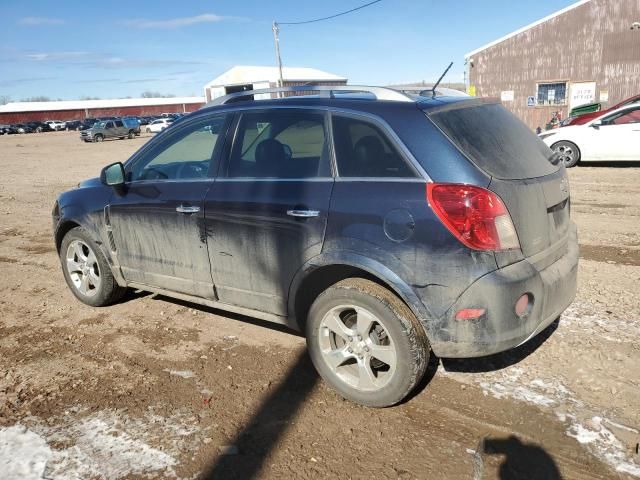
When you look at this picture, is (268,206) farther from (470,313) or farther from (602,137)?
(602,137)

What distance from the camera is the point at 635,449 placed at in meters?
2.77

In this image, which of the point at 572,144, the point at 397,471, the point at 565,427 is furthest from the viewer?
the point at 572,144

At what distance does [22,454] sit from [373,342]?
80.2 inches

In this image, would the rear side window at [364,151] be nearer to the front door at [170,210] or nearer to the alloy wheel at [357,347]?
the alloy wheel at [357,347]

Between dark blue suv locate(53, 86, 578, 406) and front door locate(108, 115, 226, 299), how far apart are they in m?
0.02

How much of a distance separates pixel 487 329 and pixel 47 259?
604 centimetres

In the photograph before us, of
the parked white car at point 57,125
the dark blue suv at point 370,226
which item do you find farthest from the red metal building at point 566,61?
the parked white car at point 57,125

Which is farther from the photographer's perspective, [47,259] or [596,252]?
[47,259]

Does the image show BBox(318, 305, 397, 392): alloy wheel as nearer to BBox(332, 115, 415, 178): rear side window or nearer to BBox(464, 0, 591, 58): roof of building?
BBox(332, 115, 415, 178): rear side window

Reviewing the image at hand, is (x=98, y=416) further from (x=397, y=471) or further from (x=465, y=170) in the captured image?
(x=465, y=170)

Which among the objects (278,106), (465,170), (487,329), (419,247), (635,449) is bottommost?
(635,449)

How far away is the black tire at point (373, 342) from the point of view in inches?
120

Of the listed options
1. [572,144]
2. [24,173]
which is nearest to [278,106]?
[572,144]

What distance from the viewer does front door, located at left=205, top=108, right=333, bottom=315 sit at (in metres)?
3.35
